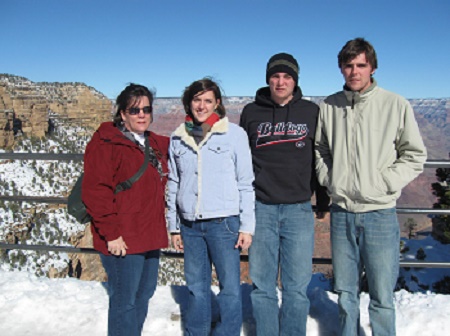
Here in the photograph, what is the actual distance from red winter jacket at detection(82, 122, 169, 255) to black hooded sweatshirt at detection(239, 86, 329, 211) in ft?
2.35

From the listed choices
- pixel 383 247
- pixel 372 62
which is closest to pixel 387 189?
pixel 383 247

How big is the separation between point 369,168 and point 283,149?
0.55 m

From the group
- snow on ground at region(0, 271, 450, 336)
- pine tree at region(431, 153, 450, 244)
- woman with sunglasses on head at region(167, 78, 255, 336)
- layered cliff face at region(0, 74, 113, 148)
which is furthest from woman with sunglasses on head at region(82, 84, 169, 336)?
layered cliff face at region(0, 74, 113, 148)

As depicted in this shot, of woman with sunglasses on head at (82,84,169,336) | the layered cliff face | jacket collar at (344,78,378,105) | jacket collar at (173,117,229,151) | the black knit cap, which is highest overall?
the layered cliff face

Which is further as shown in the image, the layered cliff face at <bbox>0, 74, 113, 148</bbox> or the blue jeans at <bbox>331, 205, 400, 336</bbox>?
the layered cliff face at <bbox>0, 74, 113, 148</bbox>

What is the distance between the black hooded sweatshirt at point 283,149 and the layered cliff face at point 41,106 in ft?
133

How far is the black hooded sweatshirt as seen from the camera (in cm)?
266

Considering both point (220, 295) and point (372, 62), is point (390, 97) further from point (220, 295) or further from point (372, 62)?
point (220, 295)

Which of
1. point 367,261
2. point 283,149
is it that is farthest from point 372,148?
point 367,261

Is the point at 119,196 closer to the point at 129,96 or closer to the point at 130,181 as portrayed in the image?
the point at 130,181

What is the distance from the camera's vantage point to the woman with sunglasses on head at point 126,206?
7.98 feet

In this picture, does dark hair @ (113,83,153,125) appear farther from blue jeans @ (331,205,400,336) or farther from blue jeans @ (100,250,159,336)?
blue jeans @ (331,205,400,336)

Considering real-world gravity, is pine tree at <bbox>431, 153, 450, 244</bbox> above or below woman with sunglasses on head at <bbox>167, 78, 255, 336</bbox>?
below

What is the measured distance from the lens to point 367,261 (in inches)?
102
